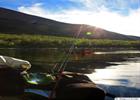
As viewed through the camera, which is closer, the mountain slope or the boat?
the boat

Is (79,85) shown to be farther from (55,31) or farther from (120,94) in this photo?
(55,31)

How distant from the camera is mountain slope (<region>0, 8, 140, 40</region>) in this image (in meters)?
125

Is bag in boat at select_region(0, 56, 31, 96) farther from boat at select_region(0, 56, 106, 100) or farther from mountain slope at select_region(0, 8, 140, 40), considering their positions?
mountain slope at select_region(0, 8, 140, 40)

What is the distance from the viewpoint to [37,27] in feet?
443

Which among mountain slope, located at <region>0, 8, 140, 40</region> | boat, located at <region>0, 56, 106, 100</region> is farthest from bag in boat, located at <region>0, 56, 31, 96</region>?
mountain slope, located at <region>0, 8, 140, 40</region>

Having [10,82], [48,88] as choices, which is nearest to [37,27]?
[48,88]

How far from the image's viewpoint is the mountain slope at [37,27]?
409 feet

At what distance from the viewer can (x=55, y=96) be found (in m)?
13.3

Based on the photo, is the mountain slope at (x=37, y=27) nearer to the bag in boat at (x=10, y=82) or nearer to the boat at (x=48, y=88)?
the boat at (x=48, y=88)

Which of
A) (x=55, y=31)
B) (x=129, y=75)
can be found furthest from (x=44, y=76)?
(x=55, y=31)

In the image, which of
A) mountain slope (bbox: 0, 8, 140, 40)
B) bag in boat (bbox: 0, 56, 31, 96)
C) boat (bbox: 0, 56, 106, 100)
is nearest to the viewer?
boat (bbox: 0, 56, 106, 100)

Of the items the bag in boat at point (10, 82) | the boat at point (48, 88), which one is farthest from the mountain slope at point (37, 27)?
the bag in boat at point (10, 82)

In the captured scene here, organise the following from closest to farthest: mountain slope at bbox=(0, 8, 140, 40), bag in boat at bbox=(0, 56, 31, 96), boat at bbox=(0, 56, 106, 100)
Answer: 1. boat at bbox=(0, 56, 106, 100)
2. bag in boat at bbox=(0, 56, 31, 96)
3. mountain slope at bbox=(0, 8, 140, 40)

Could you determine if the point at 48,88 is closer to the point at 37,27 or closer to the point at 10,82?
the point at 10,82
